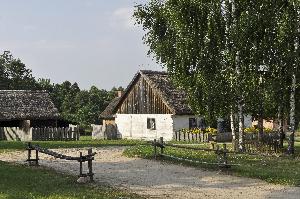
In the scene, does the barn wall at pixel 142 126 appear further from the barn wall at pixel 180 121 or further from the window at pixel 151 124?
the barn wall at pixel 180 121

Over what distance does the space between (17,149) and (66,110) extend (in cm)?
6266

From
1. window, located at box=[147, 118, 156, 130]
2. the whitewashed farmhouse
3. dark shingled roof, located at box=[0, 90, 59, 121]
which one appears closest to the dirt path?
the whitewashed farmhouse

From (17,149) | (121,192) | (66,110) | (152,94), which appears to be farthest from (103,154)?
(66,110)

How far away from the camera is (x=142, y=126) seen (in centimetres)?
5288

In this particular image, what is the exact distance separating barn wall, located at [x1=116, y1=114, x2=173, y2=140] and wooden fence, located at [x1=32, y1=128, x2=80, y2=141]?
854 centimetres

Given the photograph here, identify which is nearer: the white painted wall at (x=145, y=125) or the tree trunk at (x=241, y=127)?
the tree trunk at (x=241, y=127)

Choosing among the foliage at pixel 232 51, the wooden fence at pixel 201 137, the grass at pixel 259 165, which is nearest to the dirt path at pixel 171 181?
the grass at pixel 259 165

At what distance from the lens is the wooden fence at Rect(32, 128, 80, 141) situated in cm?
4581

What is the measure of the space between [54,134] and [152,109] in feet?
35.4

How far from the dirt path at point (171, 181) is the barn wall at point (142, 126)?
23.3 meters

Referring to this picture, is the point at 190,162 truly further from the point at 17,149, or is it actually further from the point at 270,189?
the point at 17,149

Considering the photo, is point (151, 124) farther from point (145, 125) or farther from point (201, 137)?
point (201, 137)

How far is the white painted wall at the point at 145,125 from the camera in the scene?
49.1m

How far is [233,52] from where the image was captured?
94.5ft
